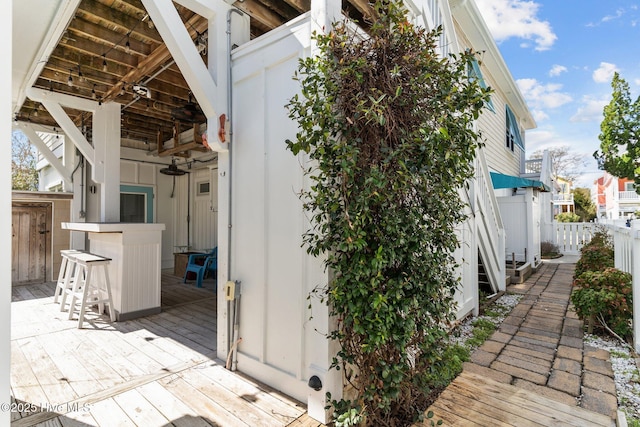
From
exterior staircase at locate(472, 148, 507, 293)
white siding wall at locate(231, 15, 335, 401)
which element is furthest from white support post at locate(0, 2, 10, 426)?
exterior staircase at locate(472, 148, 507, 293)

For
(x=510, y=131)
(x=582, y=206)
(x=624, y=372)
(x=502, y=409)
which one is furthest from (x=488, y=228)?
(x=582, y=206)

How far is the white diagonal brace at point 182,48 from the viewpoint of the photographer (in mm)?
2383

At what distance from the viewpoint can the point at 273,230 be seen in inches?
96.3

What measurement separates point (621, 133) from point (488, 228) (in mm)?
6671

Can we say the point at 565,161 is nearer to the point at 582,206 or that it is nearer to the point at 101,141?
the point at 582,206

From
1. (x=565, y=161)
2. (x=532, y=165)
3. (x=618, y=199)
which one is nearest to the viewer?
(x=532, y=165)

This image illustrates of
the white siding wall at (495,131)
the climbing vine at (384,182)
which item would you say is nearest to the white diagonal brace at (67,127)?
the climbing vine at (384,182)

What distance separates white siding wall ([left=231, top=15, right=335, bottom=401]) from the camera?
222 cm

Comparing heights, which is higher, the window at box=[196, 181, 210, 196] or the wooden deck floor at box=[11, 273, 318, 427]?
the window at box=[196, 181, 210, 196]

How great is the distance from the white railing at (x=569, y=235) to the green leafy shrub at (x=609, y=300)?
22.6ft

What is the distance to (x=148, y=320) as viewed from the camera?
13.3 feet

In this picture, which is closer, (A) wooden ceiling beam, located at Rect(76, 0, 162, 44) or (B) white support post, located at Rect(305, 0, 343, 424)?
(B) white support post, located at Rect(305, 0, 343, 424)

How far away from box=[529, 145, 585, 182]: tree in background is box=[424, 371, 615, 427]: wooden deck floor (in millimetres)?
27375

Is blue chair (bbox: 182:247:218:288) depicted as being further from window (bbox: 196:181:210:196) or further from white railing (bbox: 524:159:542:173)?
white railing (bbox: 524:159:542:173)
